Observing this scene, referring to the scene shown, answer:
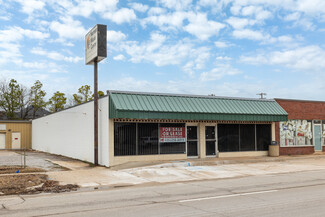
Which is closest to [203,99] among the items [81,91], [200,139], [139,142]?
[200,139]

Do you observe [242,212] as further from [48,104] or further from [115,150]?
[48,104]

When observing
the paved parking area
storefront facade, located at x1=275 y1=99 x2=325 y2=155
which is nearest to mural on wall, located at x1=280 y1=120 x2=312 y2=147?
storefront facade, located at x1=275 y1=99 x2=325 y2=155

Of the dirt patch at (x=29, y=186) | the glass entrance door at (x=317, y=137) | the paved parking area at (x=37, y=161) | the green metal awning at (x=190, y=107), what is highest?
the green metal awning at (x=190, y=107)

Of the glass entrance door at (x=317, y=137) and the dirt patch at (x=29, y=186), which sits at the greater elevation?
the glass entrance door at (x=317, y=137)

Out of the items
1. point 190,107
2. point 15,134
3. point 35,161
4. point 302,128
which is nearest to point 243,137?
point 190,107

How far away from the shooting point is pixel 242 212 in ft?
24.4

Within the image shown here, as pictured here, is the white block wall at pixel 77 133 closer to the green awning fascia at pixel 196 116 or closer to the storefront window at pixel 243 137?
the green awning fascia at pixel 196 116

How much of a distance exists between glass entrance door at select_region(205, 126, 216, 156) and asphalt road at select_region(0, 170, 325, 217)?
9063mm

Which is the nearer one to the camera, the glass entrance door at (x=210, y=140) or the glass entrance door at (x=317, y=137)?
the glass entrance door at (x=210, y=140)

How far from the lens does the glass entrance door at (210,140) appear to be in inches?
832

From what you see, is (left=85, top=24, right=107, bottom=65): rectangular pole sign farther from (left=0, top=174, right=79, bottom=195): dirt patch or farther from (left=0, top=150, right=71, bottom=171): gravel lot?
(left=0, top=174, right=79, bottom=195): dirt patch

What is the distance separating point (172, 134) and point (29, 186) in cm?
973

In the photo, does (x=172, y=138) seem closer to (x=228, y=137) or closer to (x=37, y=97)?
(x=228, y=137)

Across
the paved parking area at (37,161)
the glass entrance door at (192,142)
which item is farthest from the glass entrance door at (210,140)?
the paved parking area at (37,161)
